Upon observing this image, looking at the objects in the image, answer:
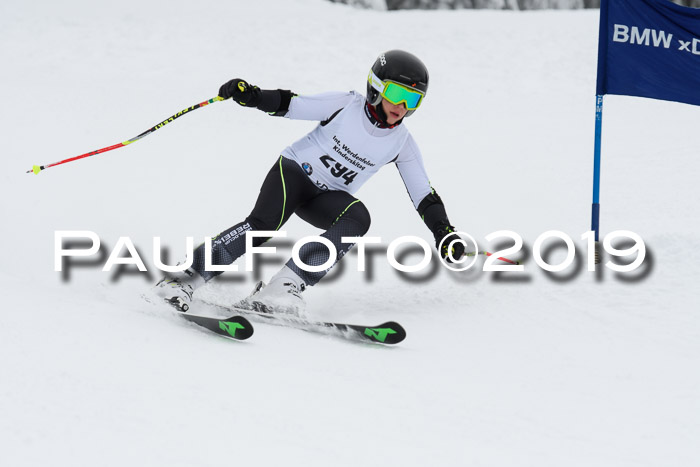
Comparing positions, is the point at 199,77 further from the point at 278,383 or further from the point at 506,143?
the point at 278,383

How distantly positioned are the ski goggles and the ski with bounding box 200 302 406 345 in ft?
3.84

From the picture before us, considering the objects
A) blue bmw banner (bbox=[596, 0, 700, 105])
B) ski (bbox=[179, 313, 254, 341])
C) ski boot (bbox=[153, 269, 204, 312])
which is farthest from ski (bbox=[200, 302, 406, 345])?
blue bmw banner (bbox=[596, 0, 700, 105])

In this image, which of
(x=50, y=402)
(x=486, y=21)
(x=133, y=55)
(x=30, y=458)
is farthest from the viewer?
(x=486, y=21)

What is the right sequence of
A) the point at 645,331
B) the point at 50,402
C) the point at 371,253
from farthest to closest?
the point at 371,253 → the point at 645,331 → the point at 50,402

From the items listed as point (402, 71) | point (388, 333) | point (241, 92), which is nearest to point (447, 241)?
point (388, 333)

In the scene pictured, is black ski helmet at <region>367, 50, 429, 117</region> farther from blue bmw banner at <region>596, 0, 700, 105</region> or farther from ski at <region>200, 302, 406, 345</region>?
blue bmw banner at <region>596, 0, 700, 105</region>

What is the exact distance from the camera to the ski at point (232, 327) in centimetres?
325

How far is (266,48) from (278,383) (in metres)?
9.14

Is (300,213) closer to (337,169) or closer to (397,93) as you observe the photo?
(337,169)

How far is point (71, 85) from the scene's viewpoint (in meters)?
9.75

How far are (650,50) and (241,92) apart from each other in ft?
8.61

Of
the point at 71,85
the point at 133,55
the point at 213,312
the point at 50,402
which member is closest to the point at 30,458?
the point at 50,402

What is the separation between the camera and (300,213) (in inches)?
172

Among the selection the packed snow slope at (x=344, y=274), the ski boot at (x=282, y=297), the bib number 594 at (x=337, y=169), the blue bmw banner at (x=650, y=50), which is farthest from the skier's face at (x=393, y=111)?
the blue bmw banner at (x=650, y=50)
